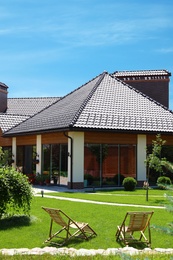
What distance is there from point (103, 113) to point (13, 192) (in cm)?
1320

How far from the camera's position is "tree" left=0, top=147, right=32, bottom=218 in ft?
34.0

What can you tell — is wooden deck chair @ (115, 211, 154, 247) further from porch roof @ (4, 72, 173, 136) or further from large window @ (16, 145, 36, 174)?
large window @ (16, 145, 36, 174)

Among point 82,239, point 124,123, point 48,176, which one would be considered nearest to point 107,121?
point 124,123

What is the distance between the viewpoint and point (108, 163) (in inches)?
888

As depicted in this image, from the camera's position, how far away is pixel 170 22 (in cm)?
1038

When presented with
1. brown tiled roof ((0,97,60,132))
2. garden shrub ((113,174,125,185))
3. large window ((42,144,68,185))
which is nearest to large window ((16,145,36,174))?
large window ((42,144,68,185))

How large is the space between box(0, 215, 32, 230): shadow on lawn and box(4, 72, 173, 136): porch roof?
981cm

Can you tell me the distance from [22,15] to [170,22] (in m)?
4.38

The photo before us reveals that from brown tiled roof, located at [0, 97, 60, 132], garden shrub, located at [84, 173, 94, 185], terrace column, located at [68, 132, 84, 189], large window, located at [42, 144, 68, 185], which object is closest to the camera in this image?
terrace column, located at [68, 132, 84, 189]

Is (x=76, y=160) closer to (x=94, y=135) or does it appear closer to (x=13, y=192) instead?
(x=94, y=135)

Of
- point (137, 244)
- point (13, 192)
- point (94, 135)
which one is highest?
point (94, 135)

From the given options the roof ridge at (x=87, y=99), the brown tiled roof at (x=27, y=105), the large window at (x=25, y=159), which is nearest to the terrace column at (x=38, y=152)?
the large window at (x=25, y=159)

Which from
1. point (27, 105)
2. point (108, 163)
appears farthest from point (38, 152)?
point (27, 105)

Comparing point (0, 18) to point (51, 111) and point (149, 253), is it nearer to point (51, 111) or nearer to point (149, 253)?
point (149, 253)
